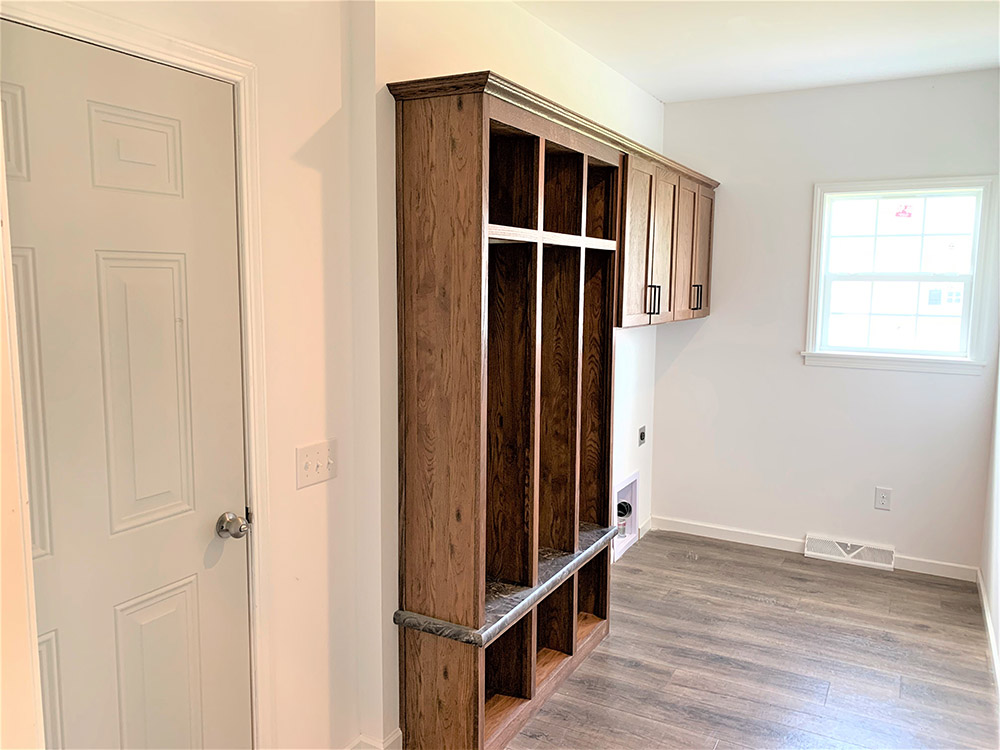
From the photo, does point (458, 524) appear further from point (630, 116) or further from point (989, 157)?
point (989, 157)

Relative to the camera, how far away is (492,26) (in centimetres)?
277

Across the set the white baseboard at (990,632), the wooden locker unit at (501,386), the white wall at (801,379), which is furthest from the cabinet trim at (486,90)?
the white baseboard at (990,632)

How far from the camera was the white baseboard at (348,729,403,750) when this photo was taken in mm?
2404

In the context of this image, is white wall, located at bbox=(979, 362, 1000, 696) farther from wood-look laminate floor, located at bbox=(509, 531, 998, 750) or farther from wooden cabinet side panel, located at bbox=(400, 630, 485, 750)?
wooden cabinet side panel, located at bbox=(400, 630, 485, 750)

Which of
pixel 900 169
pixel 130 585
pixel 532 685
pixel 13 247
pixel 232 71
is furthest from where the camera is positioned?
pixel 900 169

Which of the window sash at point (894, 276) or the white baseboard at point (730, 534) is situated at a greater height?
the window sash at point (894, 276)

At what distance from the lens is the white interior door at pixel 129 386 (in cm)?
149

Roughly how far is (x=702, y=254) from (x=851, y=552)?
195 cm

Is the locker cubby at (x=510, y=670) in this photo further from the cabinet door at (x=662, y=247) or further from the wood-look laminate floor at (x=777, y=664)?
the cabinet door at (x=662, y=247)

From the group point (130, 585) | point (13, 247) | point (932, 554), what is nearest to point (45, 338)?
point (13, 247)

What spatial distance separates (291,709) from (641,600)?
209 centimetres

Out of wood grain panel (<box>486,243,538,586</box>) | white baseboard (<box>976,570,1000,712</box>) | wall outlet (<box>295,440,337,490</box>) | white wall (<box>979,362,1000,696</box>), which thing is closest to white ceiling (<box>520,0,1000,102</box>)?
wood grain panel (<box>486,243,538,586</box>)

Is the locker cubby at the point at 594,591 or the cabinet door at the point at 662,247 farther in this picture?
the cabinet door at the point at 662,247

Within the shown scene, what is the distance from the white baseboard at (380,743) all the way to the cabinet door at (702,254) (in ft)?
9.11
